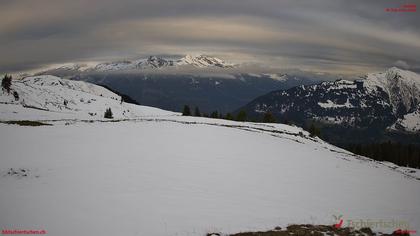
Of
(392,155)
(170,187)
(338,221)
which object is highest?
(170,187)

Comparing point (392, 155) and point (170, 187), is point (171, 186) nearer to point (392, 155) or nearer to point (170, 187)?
point (170, 187)

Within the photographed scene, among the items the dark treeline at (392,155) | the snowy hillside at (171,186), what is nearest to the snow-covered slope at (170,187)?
the snowy hillside at (171,186)

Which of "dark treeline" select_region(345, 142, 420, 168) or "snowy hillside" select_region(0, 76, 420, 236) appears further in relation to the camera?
"dark treeline" select_region(345, 142, 420, 168)

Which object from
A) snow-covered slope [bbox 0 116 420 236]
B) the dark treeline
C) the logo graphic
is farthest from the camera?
the dark treeline

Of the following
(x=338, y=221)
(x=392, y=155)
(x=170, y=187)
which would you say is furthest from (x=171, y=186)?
(x=392, y=155)

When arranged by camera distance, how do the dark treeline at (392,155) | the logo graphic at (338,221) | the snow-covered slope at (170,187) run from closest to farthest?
the snow-covered slope at (170,187), the logo graphic at (338,221), the dark treeline at (392,155)

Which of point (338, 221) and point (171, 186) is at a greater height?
point (171, 186)

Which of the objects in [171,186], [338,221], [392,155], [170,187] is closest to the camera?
[338,221]

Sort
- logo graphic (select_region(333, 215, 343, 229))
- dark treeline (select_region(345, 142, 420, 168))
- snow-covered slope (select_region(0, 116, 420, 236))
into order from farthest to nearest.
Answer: dark treeline (select_region(345, 142, 420, 168)) → logo graphic (select_region(333, 215, 343, 229)) → snow-covered slope (select_region(0, 116, 420, 236))

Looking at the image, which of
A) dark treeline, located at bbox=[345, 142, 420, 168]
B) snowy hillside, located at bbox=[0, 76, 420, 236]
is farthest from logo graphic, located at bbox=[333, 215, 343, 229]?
dark treeline, located at bbox=[345, 142, 420, 168]

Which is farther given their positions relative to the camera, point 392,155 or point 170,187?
point 392,155

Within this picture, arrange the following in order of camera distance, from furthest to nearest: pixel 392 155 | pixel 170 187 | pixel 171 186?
pixel 392 155 < pixel 171 186 < pixel 170 187

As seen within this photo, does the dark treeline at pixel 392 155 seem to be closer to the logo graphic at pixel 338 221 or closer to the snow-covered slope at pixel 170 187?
the snow-covered slope at pixel 170 187

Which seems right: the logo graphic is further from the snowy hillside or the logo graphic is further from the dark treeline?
the dark treeline
